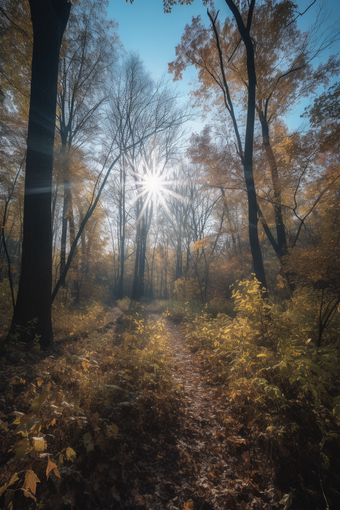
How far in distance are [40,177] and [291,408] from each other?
6365mm

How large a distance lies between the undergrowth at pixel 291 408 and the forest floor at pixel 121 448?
0.15m

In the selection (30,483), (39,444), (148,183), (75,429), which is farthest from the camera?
(148,183)

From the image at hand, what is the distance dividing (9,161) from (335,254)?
38.6 ft

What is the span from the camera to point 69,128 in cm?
1009

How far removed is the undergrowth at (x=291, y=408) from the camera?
71.4 inches

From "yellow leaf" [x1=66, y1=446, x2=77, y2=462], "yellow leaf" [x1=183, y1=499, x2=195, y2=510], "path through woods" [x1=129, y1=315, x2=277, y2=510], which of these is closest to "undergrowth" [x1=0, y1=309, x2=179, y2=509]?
"yellow leaf" [x1=66, y1=446, x2=77, y2=462]

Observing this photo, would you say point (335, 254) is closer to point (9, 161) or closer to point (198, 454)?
point (198, 454)

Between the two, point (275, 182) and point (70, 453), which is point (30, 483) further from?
point (275, 182)

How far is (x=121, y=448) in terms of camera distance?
Answer: 2.10 metres

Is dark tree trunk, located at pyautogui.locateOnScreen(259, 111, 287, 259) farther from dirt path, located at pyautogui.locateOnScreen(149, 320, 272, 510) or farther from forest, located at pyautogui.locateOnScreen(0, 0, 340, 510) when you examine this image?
dirt path, located at pyautogui.locateOnScreen(149, 320, 272, 510)

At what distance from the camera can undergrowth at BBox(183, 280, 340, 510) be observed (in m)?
1.81

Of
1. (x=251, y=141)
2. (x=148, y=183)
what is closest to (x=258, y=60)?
(x=251, y=141)

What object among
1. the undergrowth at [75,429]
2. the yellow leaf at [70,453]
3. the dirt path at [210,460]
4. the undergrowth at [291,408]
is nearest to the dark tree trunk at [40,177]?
the undergrowth at [75,429]

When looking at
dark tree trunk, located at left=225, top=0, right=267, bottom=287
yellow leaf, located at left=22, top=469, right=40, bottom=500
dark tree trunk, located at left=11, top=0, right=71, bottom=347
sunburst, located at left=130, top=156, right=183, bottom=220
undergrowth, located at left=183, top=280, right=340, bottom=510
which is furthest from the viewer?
sunburst, located at left=130, top=156, right=183, bottom=220
